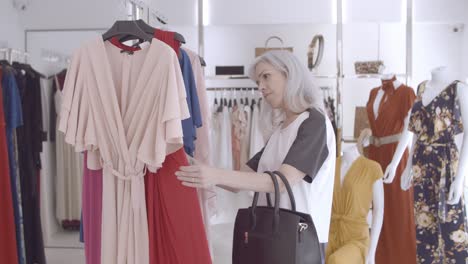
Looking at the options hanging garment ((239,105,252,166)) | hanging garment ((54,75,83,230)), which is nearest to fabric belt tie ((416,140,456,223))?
hanging garment ((239,105,252,166))

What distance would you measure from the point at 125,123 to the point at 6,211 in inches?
57.3

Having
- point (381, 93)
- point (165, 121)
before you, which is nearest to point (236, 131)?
point (381, 93)

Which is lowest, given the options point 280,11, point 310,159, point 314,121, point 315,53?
point 310,159

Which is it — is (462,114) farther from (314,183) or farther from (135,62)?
(135,62)

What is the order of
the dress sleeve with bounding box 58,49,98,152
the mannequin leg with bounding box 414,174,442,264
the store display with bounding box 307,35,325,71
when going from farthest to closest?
the store display with bounding box 307,35,325,71 → the mannequin leg with bounding box 414,174,442,264 → the dress sleeve with bounding box 58,49,98,152

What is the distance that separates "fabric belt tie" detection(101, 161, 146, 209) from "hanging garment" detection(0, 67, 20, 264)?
51.8 inches

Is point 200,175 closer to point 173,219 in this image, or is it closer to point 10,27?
point 173,219

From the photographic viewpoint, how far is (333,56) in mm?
4648

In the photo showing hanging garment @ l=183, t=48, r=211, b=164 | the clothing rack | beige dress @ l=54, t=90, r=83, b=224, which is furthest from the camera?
beige dress @ l=54, t=90, r=83, b=224

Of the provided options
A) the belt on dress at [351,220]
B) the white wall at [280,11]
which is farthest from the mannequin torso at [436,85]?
the white wall at [280,11]

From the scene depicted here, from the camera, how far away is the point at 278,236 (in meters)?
1.32

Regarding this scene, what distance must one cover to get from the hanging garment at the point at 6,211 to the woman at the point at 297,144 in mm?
1531

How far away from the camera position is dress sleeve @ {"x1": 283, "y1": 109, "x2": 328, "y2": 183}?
1435 mm

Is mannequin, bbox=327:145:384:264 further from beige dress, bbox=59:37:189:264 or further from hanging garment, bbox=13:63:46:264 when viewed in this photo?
hanging garment, bbox=13:63:46:264
